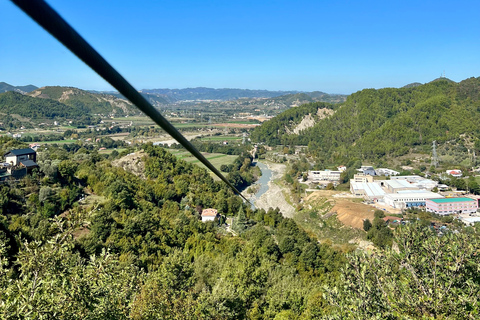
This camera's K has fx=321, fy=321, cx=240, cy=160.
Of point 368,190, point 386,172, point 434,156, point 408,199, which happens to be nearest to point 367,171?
point 386,172

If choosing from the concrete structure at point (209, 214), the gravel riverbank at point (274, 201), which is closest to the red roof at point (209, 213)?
the concrete structure at point (209, 214)

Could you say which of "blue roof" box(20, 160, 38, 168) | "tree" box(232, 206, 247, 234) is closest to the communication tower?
"tree" box(232, 206, 247, 234)

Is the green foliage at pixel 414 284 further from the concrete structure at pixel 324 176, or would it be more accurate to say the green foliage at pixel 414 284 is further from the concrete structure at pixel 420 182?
the concrete structure at pixel 324 176

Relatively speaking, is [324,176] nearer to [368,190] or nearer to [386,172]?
[386,172]

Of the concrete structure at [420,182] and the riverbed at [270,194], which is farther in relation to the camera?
the concrete structure at [420,182]

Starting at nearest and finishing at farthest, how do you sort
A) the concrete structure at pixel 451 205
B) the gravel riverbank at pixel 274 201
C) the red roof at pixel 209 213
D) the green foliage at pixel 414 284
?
the green foliage at pixel 414 284 < the red roof at pixel 209 213 < the concrete structure at pixel 451 205 < the gravel riverbank at pixel 274 201

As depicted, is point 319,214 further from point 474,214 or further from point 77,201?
point 77,201

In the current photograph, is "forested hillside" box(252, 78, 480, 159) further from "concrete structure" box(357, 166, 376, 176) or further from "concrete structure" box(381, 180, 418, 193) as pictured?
"concrete structure" box(381, 180, 418, 193)
